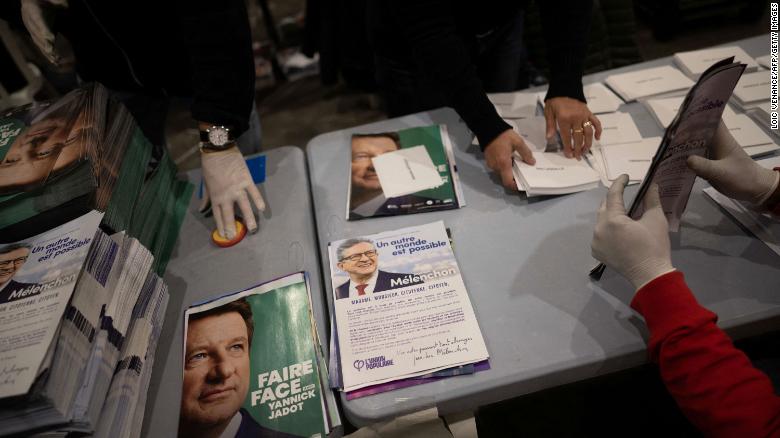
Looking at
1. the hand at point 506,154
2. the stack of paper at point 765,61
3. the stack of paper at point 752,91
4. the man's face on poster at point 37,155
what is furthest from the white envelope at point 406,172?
the stack of paper at point 765,61

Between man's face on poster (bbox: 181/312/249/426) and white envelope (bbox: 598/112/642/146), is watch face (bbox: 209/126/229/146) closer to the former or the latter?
man's face on poster (bbox: 181/312/249/426)

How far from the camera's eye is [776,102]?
982 millimetres

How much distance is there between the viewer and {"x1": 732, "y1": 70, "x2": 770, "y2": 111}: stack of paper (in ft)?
3.30

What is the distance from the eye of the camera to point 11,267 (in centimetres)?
66

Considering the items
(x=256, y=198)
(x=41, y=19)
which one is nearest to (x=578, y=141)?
(x=256, y=198)

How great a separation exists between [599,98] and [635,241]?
0.62 m

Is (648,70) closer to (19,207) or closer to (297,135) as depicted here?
(19,207)

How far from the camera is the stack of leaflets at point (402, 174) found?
942mm

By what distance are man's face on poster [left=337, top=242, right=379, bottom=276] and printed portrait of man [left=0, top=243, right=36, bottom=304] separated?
1.56 feet

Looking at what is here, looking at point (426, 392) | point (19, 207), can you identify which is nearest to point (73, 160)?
point (19, 207)

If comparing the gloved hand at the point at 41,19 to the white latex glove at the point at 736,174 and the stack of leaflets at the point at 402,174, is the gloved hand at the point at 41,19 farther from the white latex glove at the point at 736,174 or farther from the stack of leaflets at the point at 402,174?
the white latex glove at the point at 736,174

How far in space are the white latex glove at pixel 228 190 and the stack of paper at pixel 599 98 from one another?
79 cm

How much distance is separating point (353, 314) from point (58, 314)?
16.2 inches
